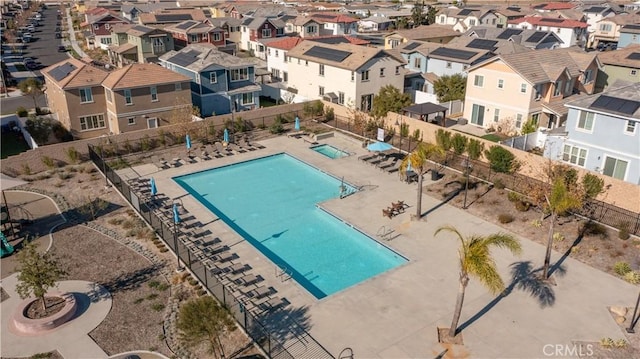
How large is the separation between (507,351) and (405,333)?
14.3 ft

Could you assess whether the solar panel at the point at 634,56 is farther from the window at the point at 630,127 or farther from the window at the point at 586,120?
the window at the point at 630,127

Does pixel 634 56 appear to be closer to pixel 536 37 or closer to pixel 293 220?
pixel 536 37

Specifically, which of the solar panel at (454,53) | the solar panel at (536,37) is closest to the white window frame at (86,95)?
the solar panel at (454,53)

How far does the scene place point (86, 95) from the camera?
155ft

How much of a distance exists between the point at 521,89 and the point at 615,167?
40.9 feet

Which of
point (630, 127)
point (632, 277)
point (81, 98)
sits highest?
point (630, 127)

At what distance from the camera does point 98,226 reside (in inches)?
1235

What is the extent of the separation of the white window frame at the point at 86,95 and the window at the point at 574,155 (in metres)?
43.1

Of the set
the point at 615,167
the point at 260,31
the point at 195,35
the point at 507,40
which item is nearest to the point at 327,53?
the point at 507,40

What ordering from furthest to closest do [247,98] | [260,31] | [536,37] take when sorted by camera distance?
1. [260,31]
2. [536,37]
3. [247,98]

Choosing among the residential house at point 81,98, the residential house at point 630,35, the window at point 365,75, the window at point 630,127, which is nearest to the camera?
the window at point 630,127

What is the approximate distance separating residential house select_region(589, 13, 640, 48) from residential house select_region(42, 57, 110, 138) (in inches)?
3851

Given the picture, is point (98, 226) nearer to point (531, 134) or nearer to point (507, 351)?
point (507, 351)

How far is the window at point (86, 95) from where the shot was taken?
154 feet
